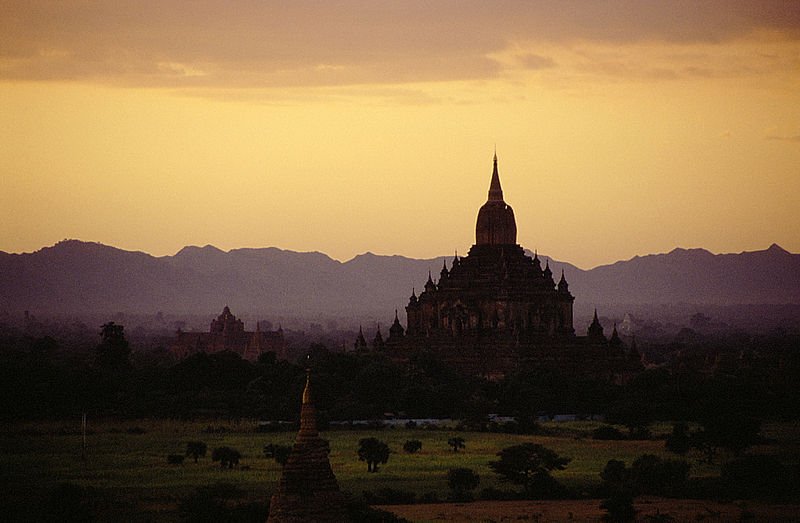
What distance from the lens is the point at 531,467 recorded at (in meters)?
72.5

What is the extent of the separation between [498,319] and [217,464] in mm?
46879

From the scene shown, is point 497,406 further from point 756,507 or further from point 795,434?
point 756,507

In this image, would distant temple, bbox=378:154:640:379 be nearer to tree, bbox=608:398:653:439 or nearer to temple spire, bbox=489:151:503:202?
temple spire, bbox=489:151:503:202

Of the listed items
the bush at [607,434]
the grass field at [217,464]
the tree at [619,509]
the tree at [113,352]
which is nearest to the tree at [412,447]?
the grass field at [217,464]

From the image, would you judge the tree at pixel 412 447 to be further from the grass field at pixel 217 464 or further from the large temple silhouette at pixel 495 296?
the large temple silhouette at pixel 495 296

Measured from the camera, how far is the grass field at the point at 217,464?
229 ft

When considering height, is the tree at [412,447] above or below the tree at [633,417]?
below

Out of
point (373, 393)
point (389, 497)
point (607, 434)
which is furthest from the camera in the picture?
point (373, 393)

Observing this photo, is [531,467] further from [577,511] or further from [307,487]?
[307,487]

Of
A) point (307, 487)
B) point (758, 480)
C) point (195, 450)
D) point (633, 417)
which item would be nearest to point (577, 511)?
point (758, 480)

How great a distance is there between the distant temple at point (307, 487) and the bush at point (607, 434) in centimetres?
4827

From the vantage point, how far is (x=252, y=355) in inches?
7239

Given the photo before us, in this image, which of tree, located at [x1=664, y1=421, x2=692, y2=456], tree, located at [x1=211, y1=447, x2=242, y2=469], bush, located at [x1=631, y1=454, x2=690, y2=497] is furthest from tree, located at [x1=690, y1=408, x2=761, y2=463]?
tree, located at [x1=211, y1=447, x2=242, y2=469]

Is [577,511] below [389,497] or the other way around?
below
